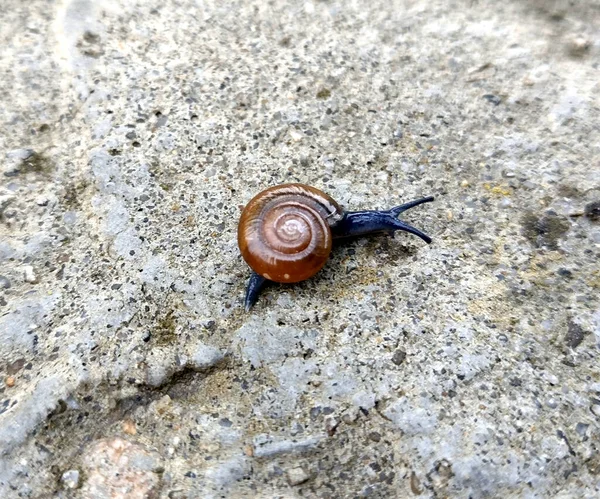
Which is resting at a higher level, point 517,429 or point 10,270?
point 10,270

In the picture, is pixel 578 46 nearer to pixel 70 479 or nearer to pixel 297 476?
pixel 297 476

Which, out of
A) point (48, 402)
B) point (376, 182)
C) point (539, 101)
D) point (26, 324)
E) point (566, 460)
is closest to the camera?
point (566, 460)

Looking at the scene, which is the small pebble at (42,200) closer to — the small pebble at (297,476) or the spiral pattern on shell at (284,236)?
the spiral pattern on shell at (284,236)

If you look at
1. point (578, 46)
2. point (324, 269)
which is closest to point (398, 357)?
point (324, 269)

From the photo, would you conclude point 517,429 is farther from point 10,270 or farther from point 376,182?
point 10,270

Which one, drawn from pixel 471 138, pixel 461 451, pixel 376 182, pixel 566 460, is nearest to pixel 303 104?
pixel 376 182

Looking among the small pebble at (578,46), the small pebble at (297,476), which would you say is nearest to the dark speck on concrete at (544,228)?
the small pebble at (578,46)

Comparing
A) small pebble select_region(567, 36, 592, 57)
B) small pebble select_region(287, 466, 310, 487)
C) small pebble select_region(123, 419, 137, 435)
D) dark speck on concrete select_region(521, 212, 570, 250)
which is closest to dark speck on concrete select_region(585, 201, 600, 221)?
dark speck on concrete select_region(521, 212, 570, 250)
